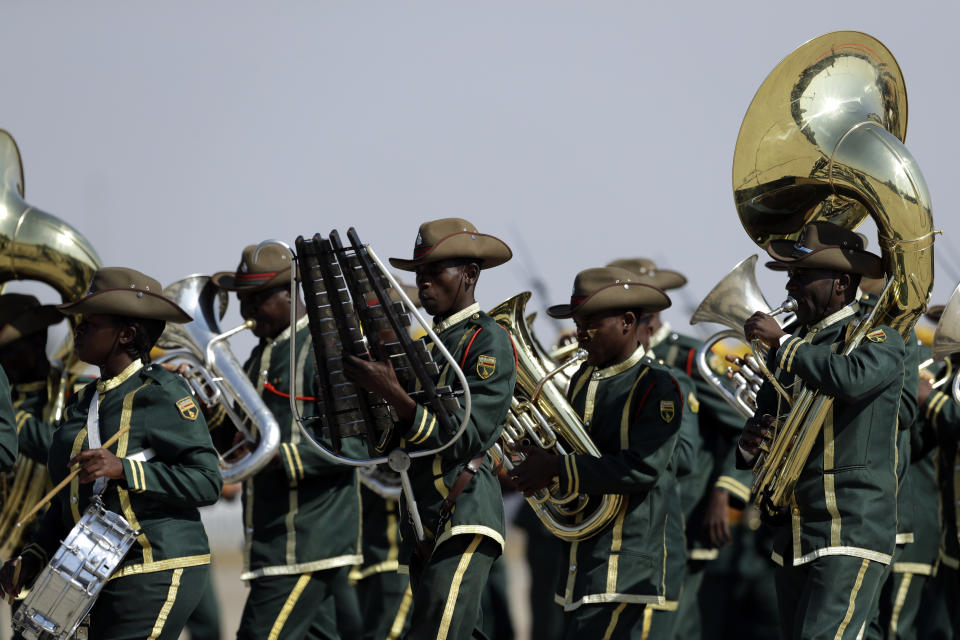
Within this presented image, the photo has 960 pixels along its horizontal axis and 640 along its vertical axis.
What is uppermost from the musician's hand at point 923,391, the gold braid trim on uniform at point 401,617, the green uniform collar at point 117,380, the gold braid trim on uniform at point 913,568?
the green uniform collar at point 117,380

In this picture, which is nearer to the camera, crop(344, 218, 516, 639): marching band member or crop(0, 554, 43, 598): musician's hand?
crop(344, 218, 516, 639): marching band member

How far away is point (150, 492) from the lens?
5.70m

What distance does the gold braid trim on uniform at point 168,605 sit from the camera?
575cm

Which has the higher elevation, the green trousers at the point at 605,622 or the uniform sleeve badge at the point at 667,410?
the uniform sleeve badge at the point at 667,410

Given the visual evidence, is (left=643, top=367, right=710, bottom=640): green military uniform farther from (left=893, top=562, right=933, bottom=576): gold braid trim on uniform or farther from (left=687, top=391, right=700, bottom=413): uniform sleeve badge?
(left=893, top=562, right=933, bottom=576): gold braid trim on uniform

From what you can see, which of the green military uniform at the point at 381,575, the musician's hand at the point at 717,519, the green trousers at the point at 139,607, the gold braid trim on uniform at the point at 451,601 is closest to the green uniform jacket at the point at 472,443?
the gold braid trim on uniform at the point at 451,601

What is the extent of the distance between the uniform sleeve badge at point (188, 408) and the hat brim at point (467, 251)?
1127mm

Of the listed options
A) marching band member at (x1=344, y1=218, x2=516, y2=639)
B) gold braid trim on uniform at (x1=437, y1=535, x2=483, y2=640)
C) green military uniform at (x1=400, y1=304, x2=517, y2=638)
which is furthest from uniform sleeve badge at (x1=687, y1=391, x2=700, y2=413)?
gold braid trim on uniform at (x1=437, y1=535, x2=483, y2=640)

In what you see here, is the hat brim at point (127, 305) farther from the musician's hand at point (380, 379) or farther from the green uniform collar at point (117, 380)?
the musician's hand at point (380, 379)

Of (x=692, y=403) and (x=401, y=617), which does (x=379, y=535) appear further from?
(x=692, y=403)

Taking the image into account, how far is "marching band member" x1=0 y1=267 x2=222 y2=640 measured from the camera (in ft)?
18.7

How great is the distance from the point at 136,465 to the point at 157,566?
1.42 feet

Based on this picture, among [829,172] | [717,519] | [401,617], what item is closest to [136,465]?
[829,172]

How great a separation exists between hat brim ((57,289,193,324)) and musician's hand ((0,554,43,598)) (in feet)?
3.61
